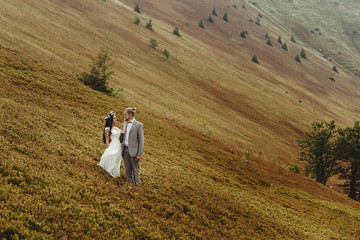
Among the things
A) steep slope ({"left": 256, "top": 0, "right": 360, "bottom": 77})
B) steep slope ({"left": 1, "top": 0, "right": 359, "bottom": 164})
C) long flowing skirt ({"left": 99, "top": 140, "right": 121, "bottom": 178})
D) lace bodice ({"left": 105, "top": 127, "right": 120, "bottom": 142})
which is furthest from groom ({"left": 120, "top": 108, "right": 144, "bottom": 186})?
steep slope ({"left": 256, "top": 0, "right": 360, "bottom": 77})

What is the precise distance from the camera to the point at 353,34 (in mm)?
178875

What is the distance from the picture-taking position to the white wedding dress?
34.9ft

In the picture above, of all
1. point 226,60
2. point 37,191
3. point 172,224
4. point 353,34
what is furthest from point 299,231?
point 353,34

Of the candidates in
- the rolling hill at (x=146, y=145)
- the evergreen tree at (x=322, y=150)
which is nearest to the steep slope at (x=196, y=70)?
the rolling hill at (x=146, y=145)

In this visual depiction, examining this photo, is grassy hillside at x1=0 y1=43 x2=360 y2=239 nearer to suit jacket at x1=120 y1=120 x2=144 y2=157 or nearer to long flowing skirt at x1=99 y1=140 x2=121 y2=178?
long flowing skirt at x1=99 y1=140 x2=121 y2=178

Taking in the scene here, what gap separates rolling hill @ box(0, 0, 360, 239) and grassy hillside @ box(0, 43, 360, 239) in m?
0.07

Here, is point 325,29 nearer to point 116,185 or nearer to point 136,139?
point 136,139

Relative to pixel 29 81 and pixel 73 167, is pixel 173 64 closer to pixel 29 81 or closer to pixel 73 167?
pixel 29 81

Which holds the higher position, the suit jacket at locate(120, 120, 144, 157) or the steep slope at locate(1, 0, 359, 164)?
the steep slope at locate(1, 0, 359, 164)

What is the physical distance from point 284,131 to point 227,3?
128036 mm

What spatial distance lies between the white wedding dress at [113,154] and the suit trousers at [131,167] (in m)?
0.39

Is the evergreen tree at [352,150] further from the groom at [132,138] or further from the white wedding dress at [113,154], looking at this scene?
the white wedding dress at [113,154]

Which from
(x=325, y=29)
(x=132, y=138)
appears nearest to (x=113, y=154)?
(x=132, y=138)

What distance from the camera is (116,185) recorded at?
1082 centimetres
